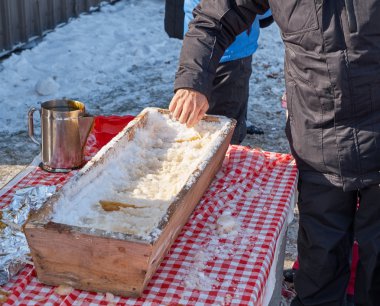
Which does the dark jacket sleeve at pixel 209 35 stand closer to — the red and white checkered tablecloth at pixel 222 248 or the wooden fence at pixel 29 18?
the red and white checkered tablecloth at pixel 222 248

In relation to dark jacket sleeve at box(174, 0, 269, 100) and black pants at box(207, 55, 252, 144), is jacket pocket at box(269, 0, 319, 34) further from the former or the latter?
black pants at box(207, 55, 252, 144)

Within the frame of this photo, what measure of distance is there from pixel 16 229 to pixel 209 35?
1.05 m

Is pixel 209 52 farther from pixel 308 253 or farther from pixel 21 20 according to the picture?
pixel 21 20

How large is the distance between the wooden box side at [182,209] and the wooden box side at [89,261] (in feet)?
0.15

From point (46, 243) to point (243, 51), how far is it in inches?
89.4

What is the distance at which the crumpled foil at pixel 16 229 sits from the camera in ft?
6.33

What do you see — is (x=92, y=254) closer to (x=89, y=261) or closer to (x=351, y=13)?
(x=89, y=261)

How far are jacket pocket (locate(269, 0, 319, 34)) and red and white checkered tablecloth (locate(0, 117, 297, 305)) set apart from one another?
0.61 metres

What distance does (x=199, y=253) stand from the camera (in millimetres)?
2070

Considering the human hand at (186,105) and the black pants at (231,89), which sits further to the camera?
the black pants at (231,89)

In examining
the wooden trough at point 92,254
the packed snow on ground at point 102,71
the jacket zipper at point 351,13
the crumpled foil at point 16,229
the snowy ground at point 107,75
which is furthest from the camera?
the packed snow on ground at point 102,71

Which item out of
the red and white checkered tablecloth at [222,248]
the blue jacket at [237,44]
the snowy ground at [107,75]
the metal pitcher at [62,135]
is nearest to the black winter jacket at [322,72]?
the red and white checkered tablecloth at [222,248]

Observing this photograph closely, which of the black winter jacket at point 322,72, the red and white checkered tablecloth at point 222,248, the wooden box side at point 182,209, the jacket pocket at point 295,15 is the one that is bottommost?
the red and white checkered tablecloth at point 222,248

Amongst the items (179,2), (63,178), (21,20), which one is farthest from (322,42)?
(21,20)
